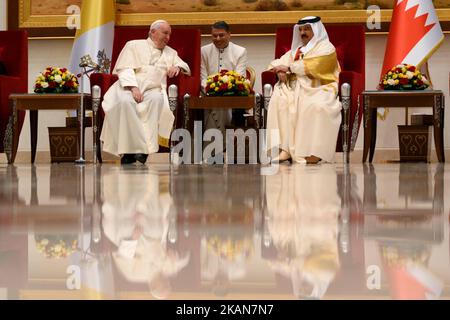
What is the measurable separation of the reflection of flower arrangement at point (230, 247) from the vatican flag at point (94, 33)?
862 centimetres

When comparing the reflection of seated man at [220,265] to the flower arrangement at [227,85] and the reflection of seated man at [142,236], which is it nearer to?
the reflection of seated man at [142,236]

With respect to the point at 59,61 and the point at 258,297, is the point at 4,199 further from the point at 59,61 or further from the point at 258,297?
the point at 59,61

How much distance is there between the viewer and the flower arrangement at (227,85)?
29.8 feet

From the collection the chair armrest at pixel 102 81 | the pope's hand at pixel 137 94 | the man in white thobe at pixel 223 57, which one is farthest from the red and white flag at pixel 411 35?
the chair armrest at pixel 102 81

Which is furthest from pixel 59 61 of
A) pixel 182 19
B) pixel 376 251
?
pixel 376 251

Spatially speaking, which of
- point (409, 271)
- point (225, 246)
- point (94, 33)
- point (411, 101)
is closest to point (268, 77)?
point (411, 101)

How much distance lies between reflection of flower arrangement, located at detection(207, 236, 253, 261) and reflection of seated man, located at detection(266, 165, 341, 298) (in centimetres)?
6

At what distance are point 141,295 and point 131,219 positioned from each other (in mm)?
1385

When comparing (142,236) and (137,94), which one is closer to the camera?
(142,236)

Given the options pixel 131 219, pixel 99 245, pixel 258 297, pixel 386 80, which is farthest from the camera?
pixel 386 80

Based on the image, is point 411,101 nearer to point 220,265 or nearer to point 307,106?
point 307,106

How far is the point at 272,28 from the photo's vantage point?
1088 cm

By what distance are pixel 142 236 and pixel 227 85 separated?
6.89 metres

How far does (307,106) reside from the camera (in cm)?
926
